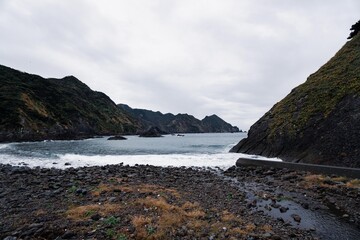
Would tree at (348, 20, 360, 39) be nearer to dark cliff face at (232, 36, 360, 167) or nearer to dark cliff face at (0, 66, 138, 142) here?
dark cliff face at (232, 36, 360, 167)

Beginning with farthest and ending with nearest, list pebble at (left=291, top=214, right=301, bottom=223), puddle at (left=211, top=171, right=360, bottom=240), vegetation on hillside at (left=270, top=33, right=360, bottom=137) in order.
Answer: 1. vegetation on hillside at (left=270, top=33, right=360, bottom=137)
2. pebble at (left=291, top=214, right=301, bottom=223)
3. puddle at (left=211, top=171, right=360, bottom=240)

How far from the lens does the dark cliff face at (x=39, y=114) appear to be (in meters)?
89.7

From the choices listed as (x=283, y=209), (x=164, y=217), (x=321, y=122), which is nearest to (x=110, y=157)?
(x=164, y=217)

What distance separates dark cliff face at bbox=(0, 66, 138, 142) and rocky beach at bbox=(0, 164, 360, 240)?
8339cm

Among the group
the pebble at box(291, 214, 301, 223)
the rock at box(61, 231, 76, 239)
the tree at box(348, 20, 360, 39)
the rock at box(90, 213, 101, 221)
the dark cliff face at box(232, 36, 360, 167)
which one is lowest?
the rock at box(61, 231, 76, 239)

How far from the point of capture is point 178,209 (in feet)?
39.7

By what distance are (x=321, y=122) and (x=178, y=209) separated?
28004 mm

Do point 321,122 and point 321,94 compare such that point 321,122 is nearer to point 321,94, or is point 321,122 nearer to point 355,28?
point 321,94

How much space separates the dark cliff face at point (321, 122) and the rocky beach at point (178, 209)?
888cm

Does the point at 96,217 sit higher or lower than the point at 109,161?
lower

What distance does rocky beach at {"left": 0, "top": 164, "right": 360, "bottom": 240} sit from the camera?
949 cm

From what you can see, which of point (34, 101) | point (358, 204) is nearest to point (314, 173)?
point (358, 204)

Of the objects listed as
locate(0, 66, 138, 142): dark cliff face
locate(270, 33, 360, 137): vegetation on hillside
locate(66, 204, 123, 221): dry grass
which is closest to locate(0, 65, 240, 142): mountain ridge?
locate(0, 66, 138, 142): dark cliff face

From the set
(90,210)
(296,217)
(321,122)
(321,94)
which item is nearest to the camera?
(90,210)
